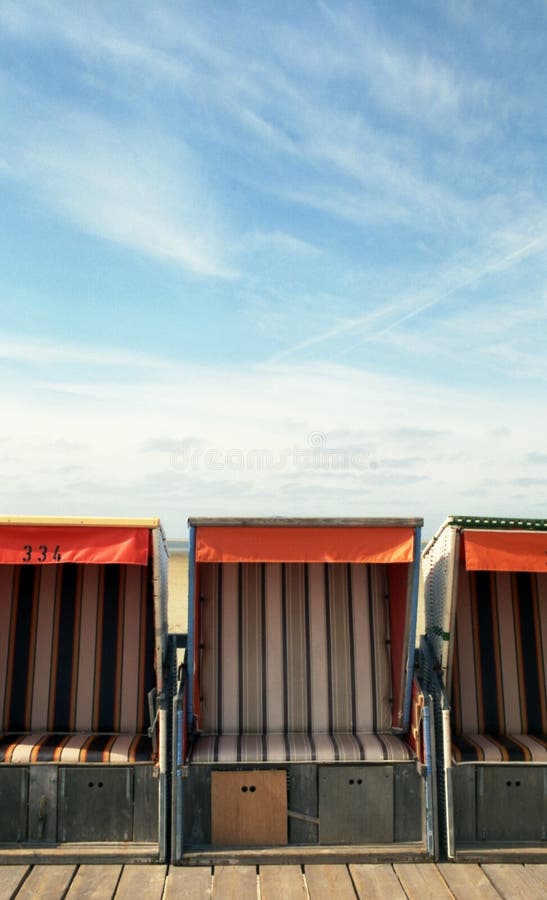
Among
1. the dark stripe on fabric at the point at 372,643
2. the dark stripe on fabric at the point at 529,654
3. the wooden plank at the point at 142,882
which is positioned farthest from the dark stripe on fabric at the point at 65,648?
the dark stripe on fabric at the point at 529,654

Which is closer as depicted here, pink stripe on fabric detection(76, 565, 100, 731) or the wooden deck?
the wooden deck

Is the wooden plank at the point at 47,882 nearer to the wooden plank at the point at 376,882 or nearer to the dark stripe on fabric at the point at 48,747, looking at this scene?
the dark stripe on fabric at the point at 48,747

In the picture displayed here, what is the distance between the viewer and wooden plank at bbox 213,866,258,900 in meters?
4.86

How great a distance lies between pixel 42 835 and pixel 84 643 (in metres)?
1.57

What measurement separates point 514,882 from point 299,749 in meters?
1.79

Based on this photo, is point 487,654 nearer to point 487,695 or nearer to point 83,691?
point 487,695

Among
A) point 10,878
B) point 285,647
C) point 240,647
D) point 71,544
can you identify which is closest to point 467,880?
point 285,647

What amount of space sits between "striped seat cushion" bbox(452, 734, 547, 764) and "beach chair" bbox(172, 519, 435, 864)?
402 millimetres

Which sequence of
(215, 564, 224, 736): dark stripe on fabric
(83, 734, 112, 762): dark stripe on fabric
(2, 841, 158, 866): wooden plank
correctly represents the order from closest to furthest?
(2, 841, 158, 866): wooden plank < (83, 734, 112, 762): dark stripe on fabric < (215, 564, 224, 736): dark stripe on fabric

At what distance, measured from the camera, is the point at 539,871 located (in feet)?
17.1

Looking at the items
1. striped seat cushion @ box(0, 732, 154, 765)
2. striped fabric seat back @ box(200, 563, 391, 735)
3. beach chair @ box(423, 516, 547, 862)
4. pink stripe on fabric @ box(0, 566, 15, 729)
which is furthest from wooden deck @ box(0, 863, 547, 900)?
pink stripe on fabric @ box(0, 566, 15, 729)

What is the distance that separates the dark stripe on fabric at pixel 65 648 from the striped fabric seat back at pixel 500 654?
3514 millimetres

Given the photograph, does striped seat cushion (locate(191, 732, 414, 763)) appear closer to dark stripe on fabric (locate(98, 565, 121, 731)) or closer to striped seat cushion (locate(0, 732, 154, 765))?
striped seat cushion (locate(0, 732, 154, 765))

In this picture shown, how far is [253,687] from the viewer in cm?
625
